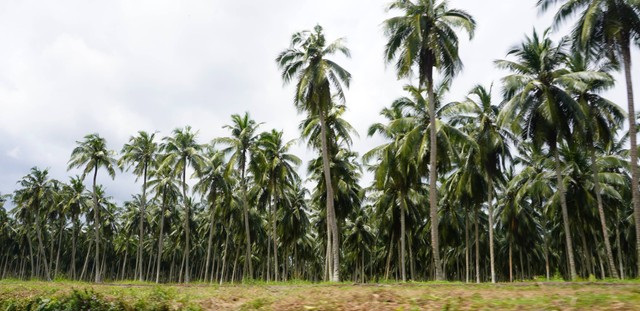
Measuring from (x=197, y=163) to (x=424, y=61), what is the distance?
23.4m

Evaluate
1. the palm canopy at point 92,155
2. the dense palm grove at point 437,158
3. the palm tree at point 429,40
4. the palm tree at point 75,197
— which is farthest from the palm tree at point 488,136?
the palm tree at point 75,197

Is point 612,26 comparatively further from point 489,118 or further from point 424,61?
point 489,118

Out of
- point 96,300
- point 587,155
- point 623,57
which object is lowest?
point 96,300

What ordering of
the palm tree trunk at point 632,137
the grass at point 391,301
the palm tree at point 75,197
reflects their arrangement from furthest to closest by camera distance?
the palm tree at point 75,197 < the palm tree trunk at point 632,137 < the grass at point 391,301

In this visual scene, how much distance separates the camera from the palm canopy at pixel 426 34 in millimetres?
21938

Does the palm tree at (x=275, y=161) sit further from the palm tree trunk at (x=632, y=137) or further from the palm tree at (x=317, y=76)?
the palm tree trunk at (x=632, y=137)

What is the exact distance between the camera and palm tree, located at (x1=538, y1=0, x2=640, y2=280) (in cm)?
1869

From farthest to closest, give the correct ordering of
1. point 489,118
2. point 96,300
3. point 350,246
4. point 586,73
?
→ point 350,246
point 489,118
point 586,73
point 96,300

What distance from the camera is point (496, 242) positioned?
182 ft

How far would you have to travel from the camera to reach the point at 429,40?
22312 millimetres

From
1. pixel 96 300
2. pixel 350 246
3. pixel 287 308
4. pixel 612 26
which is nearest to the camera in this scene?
pixel 287 308

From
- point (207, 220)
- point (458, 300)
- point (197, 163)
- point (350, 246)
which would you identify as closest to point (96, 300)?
point (458, 300)

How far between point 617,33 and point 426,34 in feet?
27.2

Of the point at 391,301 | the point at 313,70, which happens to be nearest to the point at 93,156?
the point at 313,70
